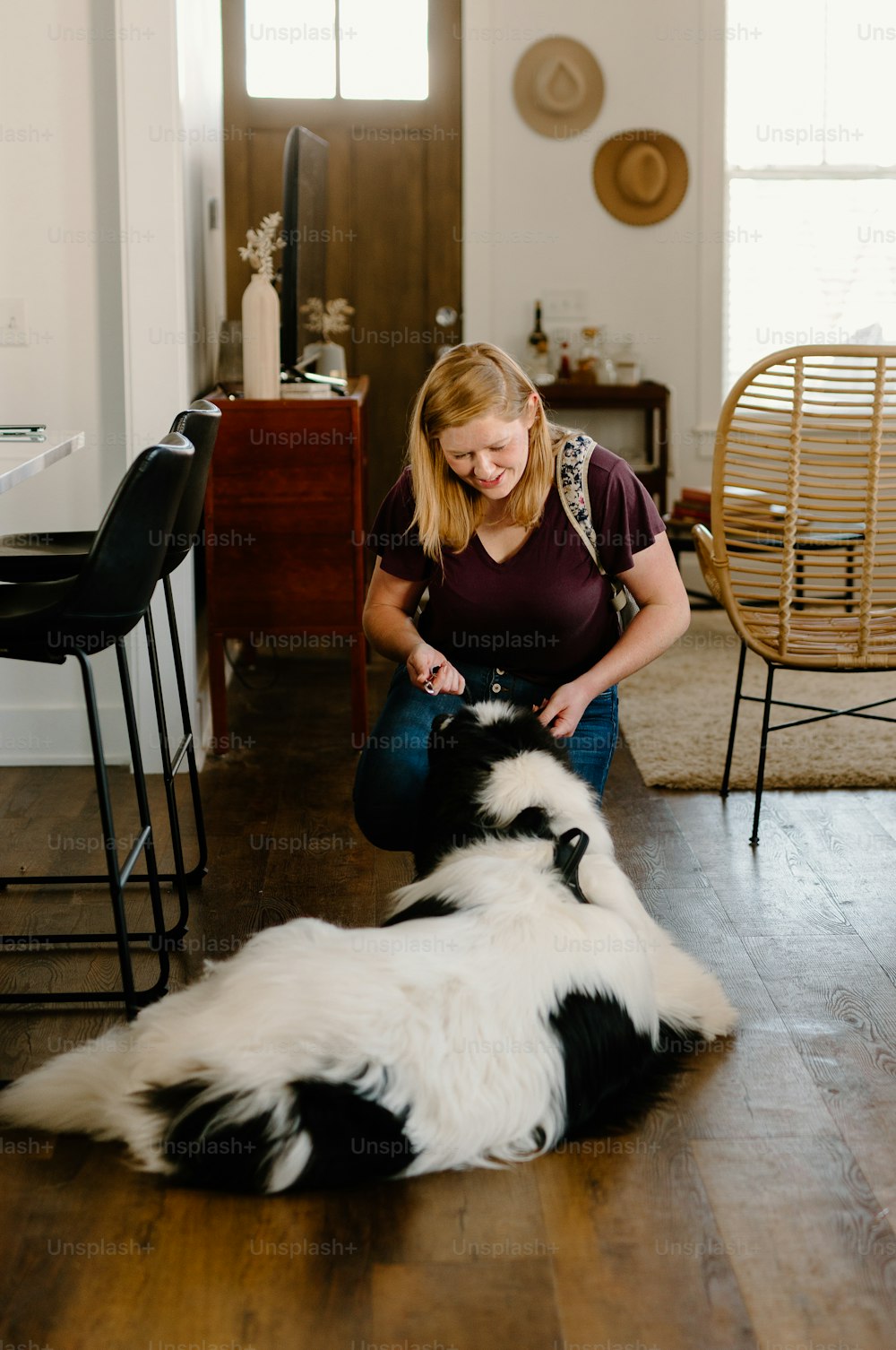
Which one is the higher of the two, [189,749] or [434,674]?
[434,674]

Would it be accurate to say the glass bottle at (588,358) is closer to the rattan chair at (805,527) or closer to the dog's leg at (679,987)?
the rattan chair at (805,527)

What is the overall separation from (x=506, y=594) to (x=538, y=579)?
0.06m

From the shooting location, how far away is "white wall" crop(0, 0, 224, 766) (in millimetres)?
3248

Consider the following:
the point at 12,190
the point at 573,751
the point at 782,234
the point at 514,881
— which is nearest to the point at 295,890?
the point at 573,751

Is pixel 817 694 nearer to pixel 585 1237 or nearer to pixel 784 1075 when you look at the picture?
pixel 784 1075

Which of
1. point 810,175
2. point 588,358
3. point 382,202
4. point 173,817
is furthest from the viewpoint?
point 810,175

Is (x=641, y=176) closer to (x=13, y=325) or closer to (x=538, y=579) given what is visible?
(x=13, y=325)

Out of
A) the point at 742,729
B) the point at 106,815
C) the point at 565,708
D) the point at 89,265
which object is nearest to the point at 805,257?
the point at 742,729

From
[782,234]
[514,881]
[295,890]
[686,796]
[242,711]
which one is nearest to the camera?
[514,881]

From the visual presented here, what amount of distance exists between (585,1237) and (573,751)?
954 mm

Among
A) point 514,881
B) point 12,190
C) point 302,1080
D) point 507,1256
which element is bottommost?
point 507,1256

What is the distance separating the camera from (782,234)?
5801 mm

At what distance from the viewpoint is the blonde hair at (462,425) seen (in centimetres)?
221

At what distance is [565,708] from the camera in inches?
88.7
